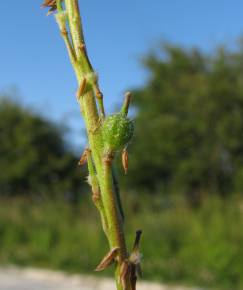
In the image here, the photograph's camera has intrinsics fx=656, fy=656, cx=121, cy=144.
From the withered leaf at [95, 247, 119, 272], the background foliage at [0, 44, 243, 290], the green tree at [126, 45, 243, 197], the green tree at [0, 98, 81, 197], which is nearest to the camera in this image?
the withered leaf at [95, 247, 119, 272]

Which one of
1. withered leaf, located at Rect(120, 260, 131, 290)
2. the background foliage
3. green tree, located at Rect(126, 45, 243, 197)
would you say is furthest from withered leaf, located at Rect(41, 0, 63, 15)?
green tree, located at Rect(126, 45, 243, 197)

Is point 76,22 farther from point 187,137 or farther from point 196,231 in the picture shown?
point 187,137

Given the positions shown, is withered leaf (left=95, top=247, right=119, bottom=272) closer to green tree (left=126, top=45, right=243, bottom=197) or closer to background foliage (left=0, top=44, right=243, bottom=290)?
background foliage (left=0, top=44, right=243, bottom=290)

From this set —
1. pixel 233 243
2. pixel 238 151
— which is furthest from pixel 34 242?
pixel 238 151

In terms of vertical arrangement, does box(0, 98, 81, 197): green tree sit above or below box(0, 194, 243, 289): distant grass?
above

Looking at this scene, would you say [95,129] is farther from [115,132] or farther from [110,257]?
[110,257]

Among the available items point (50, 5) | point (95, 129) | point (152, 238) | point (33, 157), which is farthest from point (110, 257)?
point (33, 157)

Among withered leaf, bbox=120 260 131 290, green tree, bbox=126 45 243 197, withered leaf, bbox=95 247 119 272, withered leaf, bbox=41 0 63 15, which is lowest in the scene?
withered leaf, bbox=120 260 131 290
